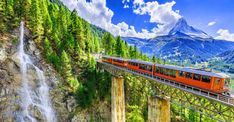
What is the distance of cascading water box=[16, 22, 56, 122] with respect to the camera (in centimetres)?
4569

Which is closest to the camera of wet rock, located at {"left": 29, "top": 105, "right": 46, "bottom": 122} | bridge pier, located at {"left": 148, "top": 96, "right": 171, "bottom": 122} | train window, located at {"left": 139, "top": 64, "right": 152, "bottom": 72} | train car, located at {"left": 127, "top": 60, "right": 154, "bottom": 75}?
bridge pier, located at {"left": 148, "top": 96, "right": 171, "bottom": 122}

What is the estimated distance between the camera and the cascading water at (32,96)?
1799 inches

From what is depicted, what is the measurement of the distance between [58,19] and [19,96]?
24.8 meters

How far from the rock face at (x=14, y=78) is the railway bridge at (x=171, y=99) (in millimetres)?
11156

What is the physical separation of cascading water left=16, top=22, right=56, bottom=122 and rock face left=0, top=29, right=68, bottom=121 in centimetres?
44

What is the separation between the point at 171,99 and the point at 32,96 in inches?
1156

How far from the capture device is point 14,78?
153 feet

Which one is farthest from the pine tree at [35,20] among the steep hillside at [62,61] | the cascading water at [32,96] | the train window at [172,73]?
the train window at [172,73]

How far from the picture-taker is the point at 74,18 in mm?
61406

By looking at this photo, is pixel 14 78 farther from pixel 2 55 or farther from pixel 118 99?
pixel 118 99

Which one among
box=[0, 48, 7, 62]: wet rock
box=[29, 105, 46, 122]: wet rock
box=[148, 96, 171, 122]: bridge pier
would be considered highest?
box=[0, 48, 7, 62]: wet rock

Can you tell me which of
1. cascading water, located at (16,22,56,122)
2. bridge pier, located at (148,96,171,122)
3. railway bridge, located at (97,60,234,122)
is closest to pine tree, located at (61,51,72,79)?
cascading water, located at (16,22,56,122)

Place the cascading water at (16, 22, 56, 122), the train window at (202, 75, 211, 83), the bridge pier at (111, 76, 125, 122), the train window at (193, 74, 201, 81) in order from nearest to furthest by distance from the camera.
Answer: the train window at (202, 75, 211, 83) → the train window at (193, 74, 201, 81) → the cascading water at (16, 22, 56, 122) → the bridge pier at (111, 76, 125, 122)

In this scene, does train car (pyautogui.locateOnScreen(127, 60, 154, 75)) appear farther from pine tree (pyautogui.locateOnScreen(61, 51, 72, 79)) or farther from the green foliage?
pine tree (pyautogui.locateOnScreen(61, 51, 72, 79))
